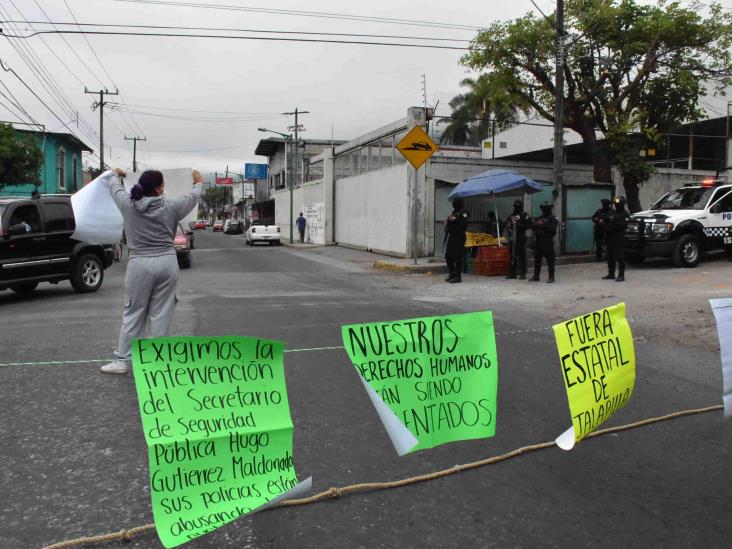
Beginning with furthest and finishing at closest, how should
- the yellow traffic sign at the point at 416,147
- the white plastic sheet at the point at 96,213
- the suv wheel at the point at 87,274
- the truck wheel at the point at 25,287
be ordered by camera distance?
the yellow traffic sign at the point at 416,147, the suv wheel at the point at 87,274, the truck wheel at the point at 25,287, the white plastic sheet at the point at 96,213

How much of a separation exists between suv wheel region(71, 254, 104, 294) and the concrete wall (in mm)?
11118

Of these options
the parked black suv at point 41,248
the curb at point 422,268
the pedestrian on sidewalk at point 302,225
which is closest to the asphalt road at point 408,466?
the parked black suv at point 41,248

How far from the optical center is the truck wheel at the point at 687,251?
15.1 meters

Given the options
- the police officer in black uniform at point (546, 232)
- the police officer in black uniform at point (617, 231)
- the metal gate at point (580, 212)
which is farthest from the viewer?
the metal gate at point (580, 212)

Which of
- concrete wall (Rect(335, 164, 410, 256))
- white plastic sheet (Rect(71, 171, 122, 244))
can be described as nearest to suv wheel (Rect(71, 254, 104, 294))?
white plastic sheet (Rect(71, 171, 122, 244))

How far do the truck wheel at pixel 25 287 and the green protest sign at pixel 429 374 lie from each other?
33.0 feet

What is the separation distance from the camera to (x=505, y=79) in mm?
18859

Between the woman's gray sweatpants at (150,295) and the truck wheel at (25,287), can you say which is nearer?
the woman's gray sweatpants at (150,295)

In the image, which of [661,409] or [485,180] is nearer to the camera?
[661,409]

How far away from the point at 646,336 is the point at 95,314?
7.78 meters

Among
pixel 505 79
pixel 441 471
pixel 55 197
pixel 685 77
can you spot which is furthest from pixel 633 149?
pixel 441 471

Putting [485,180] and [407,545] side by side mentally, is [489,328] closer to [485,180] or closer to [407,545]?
[407,545]

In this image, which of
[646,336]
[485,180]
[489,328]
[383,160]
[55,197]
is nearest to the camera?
[489,328]

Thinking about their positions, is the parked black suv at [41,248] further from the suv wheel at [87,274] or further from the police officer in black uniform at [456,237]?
the police officer in black uniform at [456,237]
